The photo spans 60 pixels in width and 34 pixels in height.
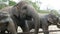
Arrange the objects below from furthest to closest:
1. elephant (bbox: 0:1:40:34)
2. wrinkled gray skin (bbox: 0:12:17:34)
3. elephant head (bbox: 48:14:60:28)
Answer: elephant head (bbox: 48:14:60:28) < elephant (bbox: 0:1:40:34) < wrinkled gray skin (bbox: 0:12:17:34)

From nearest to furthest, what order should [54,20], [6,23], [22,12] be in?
[6,23] < [22,12] < [54,20]

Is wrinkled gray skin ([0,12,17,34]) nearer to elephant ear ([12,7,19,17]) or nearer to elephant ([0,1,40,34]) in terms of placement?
elephant ([0,1,40,34])

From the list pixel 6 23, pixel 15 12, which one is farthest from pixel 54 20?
pixel 6 23

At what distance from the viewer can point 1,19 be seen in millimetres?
3260

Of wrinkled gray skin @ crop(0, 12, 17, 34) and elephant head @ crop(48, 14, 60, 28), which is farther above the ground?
wrinkled gray skin @ crop(0, 12, 17, 34)

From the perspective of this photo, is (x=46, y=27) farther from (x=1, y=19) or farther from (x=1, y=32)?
(x=1, y=19)

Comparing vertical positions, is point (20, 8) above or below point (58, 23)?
above

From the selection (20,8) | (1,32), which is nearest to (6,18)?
(1,32)

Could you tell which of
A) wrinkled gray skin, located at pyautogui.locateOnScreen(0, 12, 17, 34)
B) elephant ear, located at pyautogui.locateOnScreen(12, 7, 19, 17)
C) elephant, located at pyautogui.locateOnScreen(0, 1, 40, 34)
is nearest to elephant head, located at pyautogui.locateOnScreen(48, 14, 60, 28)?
elephant, located at pyautogui.locateOnScreen(0, 1, 40, 34)

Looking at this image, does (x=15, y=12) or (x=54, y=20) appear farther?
(x=54, y=20)

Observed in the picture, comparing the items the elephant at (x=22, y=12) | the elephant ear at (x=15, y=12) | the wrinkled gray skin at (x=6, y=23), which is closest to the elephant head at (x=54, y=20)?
the elephant at (x=22, y=12)

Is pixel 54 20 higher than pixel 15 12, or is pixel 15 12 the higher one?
pixel 15 12

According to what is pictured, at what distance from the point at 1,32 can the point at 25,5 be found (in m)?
0.56

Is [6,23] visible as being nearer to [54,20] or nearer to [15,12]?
[15,12]
